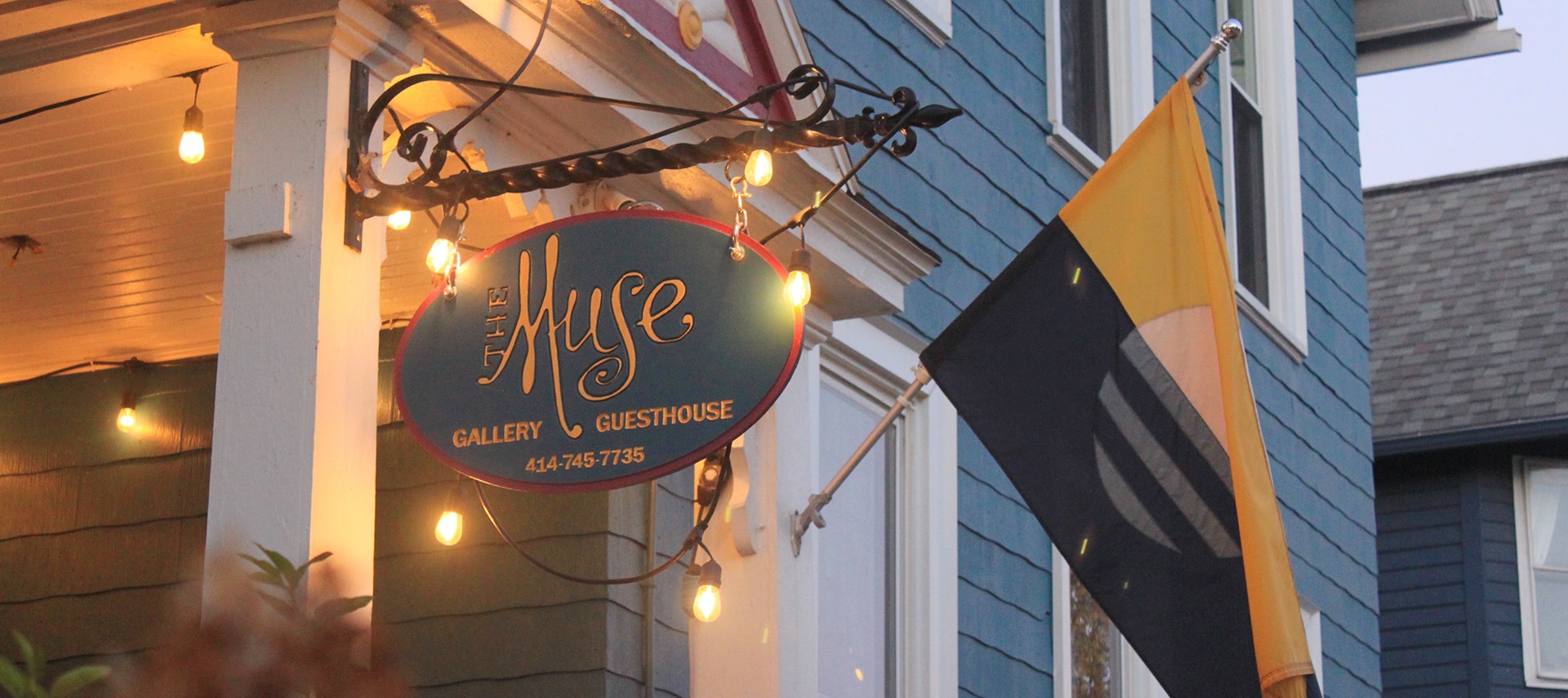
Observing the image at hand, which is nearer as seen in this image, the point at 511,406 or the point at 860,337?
the point at 511,406

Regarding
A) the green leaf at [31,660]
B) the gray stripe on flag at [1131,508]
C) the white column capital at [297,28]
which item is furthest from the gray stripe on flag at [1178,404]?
the green leaf at [31,660]

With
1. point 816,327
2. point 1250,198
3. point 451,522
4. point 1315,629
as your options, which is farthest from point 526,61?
point 1250,198

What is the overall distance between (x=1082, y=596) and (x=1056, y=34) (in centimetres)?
248

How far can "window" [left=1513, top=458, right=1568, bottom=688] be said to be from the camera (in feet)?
50.9

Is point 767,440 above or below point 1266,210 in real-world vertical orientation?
below

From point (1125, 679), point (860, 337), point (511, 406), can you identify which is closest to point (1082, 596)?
point (1125, 679)

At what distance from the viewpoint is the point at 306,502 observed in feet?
11.5

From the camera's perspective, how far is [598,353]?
390cm

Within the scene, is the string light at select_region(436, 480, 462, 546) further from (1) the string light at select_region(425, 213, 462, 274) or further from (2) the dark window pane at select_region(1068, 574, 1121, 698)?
(2) the dark window pane at select_region(1068, 574, 1121, 698)

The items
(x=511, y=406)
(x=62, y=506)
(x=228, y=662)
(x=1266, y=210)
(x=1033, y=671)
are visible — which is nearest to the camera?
(x=228, y=662)

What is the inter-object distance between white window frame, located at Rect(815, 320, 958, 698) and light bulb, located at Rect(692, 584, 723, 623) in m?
1.98

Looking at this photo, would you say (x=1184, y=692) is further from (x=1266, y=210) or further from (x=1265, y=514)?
(x=1266, y=210)

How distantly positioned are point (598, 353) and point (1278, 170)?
302 inches

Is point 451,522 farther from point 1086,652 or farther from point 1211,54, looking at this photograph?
point 1086,652
